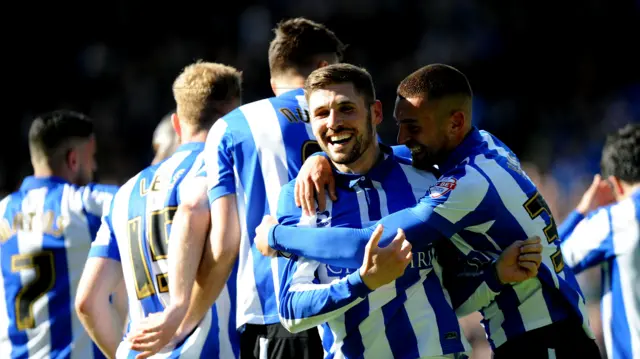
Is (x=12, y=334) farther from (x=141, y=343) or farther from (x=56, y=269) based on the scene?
(x=141, y=343)

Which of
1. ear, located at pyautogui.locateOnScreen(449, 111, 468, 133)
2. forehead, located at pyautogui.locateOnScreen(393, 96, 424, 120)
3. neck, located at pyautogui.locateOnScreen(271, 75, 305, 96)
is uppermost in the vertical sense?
neck, located at pyautogui.locateOnScreen(271, 75, 305, 96)

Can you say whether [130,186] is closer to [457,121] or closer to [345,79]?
[345,79]

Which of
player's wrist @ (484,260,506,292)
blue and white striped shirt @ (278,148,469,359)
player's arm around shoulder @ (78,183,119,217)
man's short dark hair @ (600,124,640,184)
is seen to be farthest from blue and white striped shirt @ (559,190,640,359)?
player's arm around shoulder @ (78,183,119,217)

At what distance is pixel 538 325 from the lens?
3383 mm

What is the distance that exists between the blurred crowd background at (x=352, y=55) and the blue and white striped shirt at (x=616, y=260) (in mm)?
8847

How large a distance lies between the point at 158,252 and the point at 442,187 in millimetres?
1534

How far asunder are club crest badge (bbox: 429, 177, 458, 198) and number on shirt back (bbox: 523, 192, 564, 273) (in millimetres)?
330

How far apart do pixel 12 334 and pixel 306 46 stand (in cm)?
244

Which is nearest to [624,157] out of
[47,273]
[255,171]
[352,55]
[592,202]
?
[592,202]

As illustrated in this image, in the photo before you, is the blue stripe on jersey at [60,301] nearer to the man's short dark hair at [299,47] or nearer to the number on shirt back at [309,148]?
the man's short dark hair at [299,47]

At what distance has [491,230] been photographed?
3336mm

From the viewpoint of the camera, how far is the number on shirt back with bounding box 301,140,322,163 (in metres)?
3.89

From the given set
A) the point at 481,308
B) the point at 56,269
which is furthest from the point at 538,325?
the point at 56,269

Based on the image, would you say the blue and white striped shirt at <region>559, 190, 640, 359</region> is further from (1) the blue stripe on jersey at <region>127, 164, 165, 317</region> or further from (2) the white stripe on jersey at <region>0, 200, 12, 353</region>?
(2) the white stripe on jersey at <region>0, 200, 12, 353</region>
